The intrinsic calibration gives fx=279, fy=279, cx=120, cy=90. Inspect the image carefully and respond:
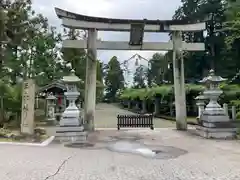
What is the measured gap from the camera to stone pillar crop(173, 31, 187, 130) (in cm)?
1386

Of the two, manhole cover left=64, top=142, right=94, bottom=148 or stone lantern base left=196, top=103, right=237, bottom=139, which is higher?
stone lantern base left=196, top=103, right=237, bottom=139

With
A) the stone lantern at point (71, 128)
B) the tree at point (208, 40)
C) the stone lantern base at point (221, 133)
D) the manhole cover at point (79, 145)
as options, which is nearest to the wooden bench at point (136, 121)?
the stone lantern base at point (221, 133)

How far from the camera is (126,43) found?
545 inches

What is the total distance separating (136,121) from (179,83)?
10.3 ft

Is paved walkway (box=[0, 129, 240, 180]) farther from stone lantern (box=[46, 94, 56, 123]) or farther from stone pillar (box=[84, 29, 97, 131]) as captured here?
stone lantern (box=[46, 94, 56, 123])

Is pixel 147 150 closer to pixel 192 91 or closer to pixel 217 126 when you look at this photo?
pixel 217 126

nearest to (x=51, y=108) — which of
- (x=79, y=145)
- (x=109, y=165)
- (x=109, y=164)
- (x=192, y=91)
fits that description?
(x=192, y=91)

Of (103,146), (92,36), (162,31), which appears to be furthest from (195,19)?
(103,146)

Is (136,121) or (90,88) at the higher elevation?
(90,88)

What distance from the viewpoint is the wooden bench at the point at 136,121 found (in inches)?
593

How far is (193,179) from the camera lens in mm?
5285

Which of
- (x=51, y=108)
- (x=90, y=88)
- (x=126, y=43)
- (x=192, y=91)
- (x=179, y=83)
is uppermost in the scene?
(x=126, y=43)

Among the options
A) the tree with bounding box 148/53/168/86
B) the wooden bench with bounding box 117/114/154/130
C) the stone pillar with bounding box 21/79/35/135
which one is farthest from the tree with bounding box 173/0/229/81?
the stone pillar with bounding box 21/79/35/135

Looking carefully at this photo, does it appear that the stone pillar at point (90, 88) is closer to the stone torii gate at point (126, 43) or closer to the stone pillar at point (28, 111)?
the stone torii gate at point (126, 43)
